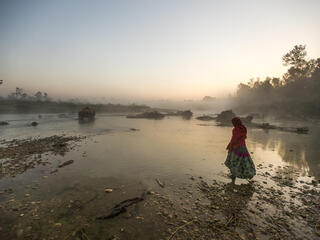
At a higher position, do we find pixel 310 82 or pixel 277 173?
pixel 310 82

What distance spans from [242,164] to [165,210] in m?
4.18

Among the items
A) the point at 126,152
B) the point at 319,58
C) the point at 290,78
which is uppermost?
the point at 319,58

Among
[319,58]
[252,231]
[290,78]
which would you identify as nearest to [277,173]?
[252,231]

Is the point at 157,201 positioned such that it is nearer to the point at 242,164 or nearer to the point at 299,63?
the point at 242,164

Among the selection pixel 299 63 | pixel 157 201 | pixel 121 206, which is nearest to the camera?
pixel 121 206

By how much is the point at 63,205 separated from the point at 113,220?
1985 millimetres

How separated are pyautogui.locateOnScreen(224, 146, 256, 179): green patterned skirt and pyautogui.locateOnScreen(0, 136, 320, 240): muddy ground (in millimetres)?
491

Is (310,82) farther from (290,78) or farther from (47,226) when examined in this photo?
(47,226)

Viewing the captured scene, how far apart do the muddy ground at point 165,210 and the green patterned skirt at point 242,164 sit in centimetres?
49

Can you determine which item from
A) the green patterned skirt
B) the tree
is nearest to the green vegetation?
the tree

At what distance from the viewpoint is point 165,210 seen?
483cm

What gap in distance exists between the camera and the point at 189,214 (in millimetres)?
4613

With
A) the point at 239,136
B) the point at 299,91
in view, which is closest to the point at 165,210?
the point at 239,136

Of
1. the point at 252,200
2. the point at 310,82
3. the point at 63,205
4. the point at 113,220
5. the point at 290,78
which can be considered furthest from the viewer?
the point at 290,78
